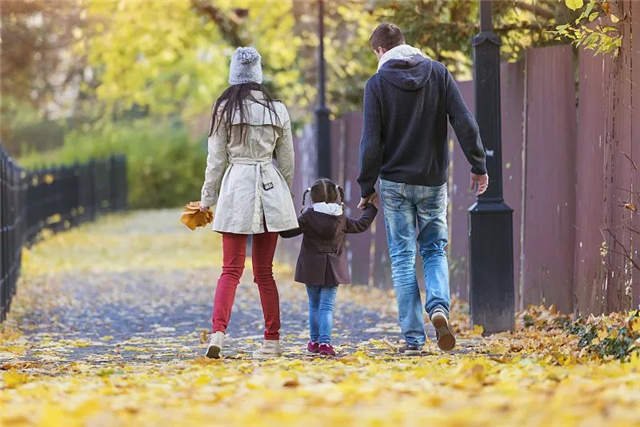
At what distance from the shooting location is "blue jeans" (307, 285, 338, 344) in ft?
29.1

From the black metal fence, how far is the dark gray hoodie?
4.97 m

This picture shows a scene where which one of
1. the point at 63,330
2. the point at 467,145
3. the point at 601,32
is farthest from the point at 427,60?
the point at 63,330

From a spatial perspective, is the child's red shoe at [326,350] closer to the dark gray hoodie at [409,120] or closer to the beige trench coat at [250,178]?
the beige trench coat at [250,178]

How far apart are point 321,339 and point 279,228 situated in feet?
2.65

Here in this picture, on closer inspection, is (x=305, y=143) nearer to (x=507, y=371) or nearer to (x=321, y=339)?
(x=321, y=339)

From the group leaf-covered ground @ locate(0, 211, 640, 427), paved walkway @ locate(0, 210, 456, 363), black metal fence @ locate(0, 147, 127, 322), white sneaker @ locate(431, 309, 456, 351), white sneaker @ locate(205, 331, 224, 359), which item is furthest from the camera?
black metal fence @ locate(0, 147, 127, 322)

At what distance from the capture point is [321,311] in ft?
29.1

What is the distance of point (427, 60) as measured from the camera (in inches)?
341

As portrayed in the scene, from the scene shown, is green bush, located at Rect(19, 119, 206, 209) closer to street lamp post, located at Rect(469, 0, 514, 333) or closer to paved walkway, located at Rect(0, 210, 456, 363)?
paved walkway, located at Rect(0, 210, 456, 363)

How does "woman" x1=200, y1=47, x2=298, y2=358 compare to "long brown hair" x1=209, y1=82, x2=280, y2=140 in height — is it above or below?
below

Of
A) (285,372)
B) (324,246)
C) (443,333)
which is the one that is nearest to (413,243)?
(324,246)

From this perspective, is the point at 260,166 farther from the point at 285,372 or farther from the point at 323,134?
the point at 323,134

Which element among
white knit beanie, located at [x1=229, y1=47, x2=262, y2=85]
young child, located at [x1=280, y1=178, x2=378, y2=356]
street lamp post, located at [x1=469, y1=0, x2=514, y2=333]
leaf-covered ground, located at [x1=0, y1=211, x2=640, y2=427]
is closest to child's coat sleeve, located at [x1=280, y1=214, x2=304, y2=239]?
young child, located at [x1=280, y1=178, x2=378, y2=356]

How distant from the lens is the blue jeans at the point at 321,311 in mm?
8867
